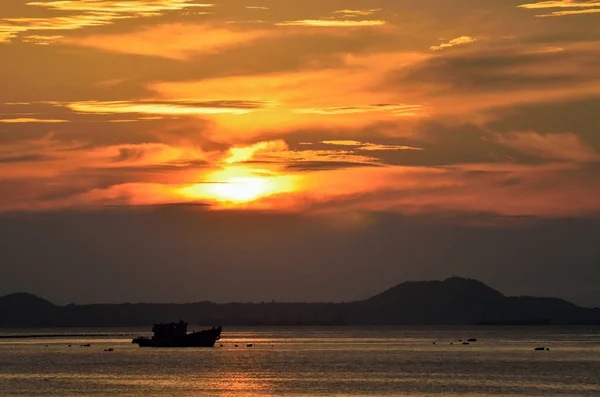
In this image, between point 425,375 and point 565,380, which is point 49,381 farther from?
point 565,380

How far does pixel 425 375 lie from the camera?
14738cm

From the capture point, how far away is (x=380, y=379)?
138750 mm

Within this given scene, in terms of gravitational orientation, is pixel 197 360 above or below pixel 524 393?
above

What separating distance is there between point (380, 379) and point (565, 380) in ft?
70.5

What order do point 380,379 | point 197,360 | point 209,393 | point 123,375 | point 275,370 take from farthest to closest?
point 197,360 → point 275,370 → point 123,375 → point 380,379 → point 209,393

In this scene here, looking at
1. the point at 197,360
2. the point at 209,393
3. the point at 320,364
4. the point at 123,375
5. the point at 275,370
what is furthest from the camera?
the point at 197,360

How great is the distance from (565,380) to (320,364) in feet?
165

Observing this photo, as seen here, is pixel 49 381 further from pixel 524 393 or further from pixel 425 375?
pixel 524 393

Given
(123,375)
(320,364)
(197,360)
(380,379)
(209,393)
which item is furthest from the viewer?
(197,360)

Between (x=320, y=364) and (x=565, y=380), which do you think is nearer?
(x=565, y=380)

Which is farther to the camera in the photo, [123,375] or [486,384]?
[123,375]

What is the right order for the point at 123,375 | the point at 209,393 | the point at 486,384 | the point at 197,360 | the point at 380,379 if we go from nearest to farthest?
the point at 209,393
the point at 486,384
the point at 380,379
the point at 123,375
the point at 197,360

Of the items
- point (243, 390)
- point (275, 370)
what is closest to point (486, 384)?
point (243, 390)

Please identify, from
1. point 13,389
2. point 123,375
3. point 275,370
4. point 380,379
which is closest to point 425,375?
point 380,379
